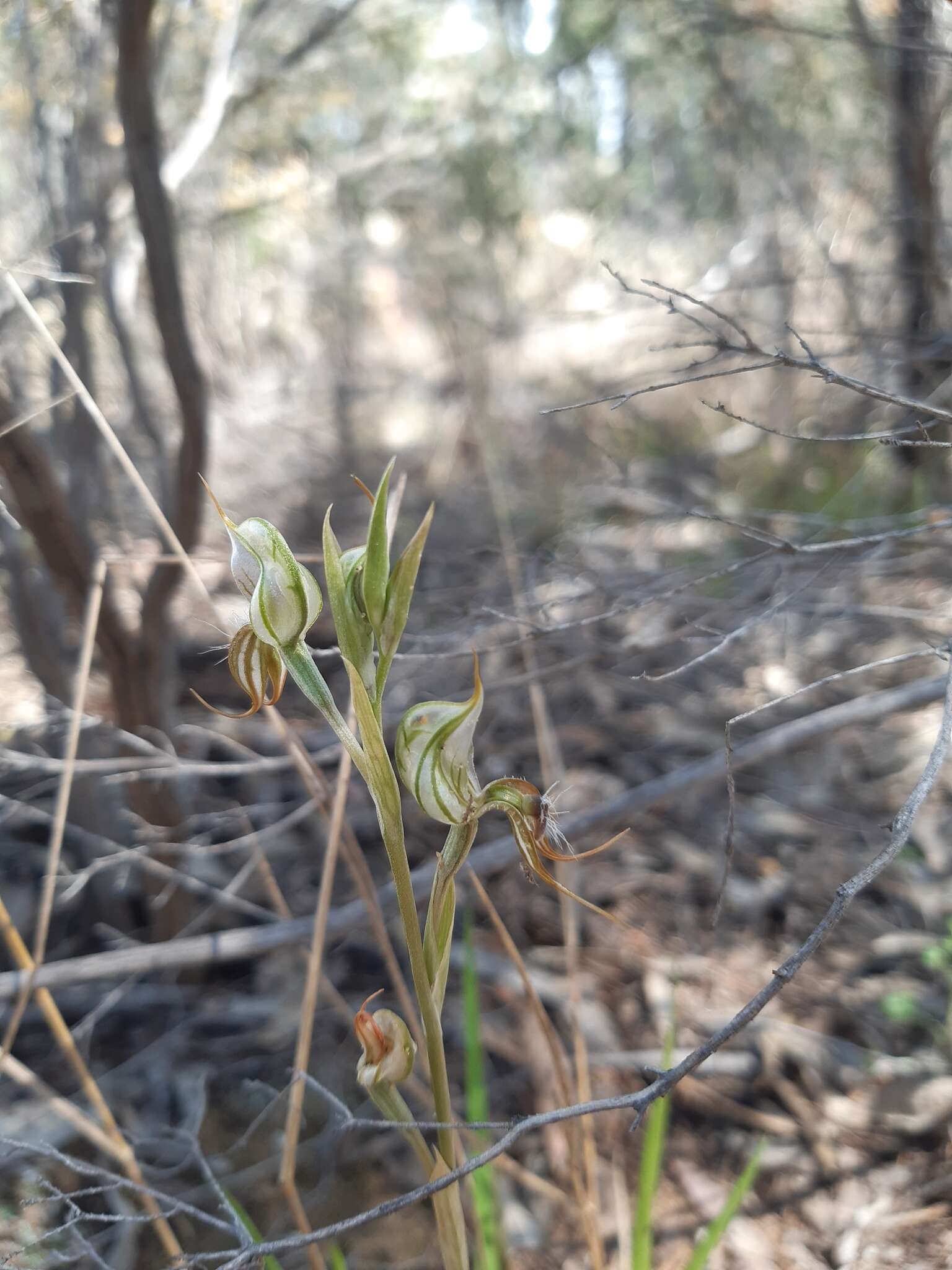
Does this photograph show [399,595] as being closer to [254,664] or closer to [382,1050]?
[254,664]

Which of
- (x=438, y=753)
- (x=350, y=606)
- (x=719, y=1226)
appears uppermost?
(x=350, y=606)

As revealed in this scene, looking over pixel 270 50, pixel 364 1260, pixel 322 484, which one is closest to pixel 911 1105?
pixel 364 1260

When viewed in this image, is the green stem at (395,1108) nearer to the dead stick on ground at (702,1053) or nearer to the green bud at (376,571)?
the dead stick on ground at (702,1053)

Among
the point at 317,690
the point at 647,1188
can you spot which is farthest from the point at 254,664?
the point at 647,1188

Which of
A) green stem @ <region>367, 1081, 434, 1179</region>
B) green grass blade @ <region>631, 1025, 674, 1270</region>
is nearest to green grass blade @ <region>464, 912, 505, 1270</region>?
green grass blade @ <region>631, 1025, 674, 1270</region>

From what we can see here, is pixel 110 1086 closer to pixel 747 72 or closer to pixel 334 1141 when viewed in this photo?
pixel 334 1141

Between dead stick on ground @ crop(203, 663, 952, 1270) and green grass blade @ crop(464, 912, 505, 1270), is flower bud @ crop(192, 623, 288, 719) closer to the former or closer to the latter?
dead stick on ground @ crop(203, 663, 952, 1270)

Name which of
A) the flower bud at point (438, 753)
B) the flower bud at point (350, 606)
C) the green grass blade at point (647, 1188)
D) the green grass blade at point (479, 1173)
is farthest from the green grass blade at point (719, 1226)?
the flower bud at point (350, 606)
